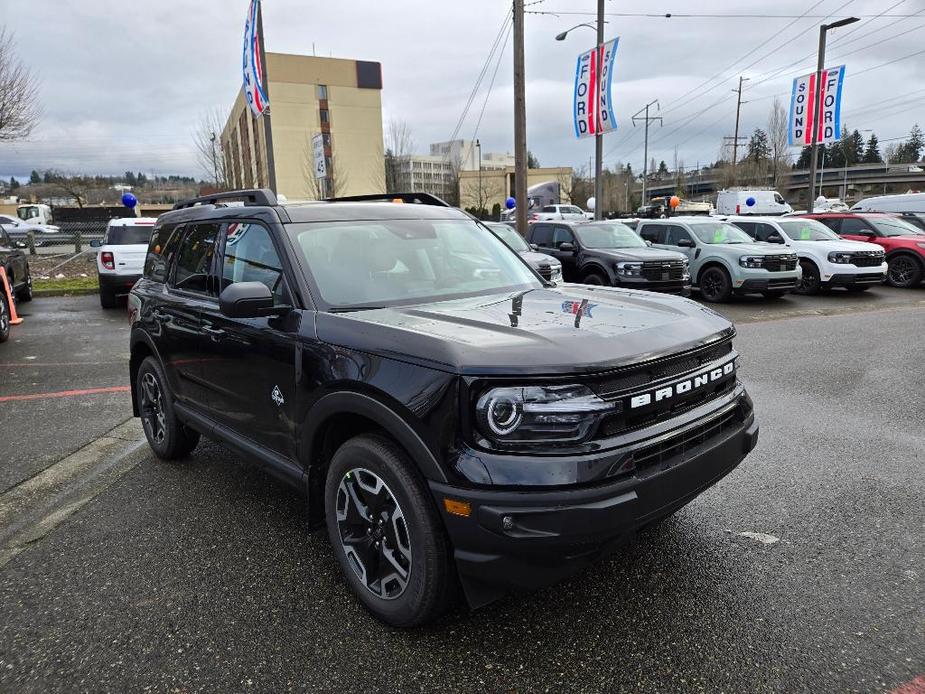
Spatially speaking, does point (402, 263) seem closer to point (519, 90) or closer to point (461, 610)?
point (461, 610)

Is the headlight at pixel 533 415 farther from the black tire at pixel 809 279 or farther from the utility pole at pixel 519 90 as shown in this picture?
the utility pole at pixel 519 90

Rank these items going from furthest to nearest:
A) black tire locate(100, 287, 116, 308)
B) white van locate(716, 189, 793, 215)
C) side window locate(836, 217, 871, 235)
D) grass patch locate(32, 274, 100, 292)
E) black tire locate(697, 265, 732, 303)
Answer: white van locate(716, 189, 793, 215) → side window locate(836, 217, 871, 235) → grass patch locate(32, 274, 100, 292) → black tire locate(697, 265, 732, 303) → black tire locate(100, 287, 116, 308)

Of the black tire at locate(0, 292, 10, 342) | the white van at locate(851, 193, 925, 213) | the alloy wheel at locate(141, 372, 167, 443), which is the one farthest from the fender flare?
the white van at locate(851, 193, 925, 213)

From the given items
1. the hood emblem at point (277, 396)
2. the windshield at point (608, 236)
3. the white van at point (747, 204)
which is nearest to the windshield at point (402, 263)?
the hood emblem at point (277, 396)

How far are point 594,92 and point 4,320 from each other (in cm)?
1658

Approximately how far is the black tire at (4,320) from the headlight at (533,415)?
9.91m

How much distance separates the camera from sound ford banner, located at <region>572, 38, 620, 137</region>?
1938cm

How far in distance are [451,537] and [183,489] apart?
2.60m

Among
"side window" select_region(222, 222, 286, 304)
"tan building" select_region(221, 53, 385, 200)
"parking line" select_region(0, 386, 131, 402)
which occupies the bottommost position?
"parking line" select_region(0, 386, 131, 402)

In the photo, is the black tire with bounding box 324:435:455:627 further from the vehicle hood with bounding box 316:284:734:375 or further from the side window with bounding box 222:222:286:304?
the side window with bounding box 222:222:286:304

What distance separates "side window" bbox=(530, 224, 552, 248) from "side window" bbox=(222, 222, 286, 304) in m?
11.1

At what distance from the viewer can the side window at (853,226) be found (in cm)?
1611

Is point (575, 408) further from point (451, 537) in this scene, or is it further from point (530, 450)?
point (451, 537)

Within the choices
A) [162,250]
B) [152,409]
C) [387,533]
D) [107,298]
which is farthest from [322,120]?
[387,533]
